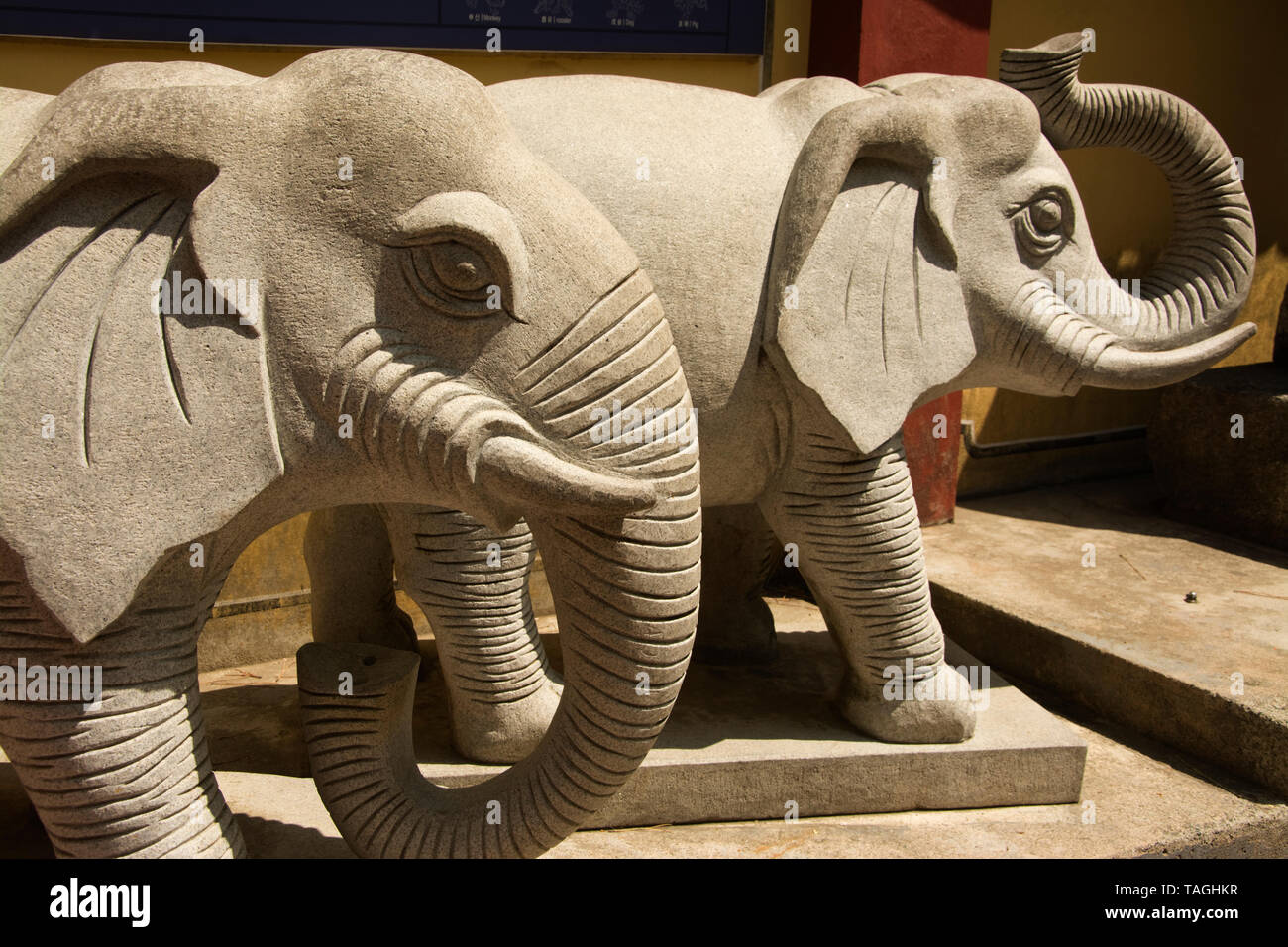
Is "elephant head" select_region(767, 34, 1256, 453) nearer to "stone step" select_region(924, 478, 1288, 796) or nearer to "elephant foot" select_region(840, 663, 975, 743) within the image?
"elephant foot" select_region(840, 663, 975, 743)

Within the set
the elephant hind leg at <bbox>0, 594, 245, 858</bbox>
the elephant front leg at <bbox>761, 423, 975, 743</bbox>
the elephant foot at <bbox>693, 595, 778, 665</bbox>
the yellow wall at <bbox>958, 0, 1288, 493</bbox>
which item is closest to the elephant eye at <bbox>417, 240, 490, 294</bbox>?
the elephant hind leg at <bbox>0, 594, 245, 858</bbox>

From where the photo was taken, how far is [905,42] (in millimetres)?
4090

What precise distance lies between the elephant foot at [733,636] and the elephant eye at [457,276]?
201 cm

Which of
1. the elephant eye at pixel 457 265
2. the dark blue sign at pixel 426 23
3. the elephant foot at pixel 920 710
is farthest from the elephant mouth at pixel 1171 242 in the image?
the elephant eye at pixel 457 265

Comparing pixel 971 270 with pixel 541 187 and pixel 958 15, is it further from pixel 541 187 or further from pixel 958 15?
pixel 958 15

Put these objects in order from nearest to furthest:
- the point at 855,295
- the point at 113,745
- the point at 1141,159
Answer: the point at 113,745 < the point at 855,295 < the point at 1141,159

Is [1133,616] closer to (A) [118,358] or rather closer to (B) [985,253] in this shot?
(B) [985,253]

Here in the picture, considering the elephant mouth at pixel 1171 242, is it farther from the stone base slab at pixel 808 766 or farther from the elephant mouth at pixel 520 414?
the elephant mouth at pixel 520 414

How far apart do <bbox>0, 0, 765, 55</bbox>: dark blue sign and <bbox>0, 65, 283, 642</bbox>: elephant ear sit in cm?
189

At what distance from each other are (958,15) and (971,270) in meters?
1.93

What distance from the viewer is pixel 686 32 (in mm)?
3908

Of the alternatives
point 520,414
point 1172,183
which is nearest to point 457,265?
point 520,414

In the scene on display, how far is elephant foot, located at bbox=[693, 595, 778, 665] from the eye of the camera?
3.48 meters

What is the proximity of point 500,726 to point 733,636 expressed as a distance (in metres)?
0.99
